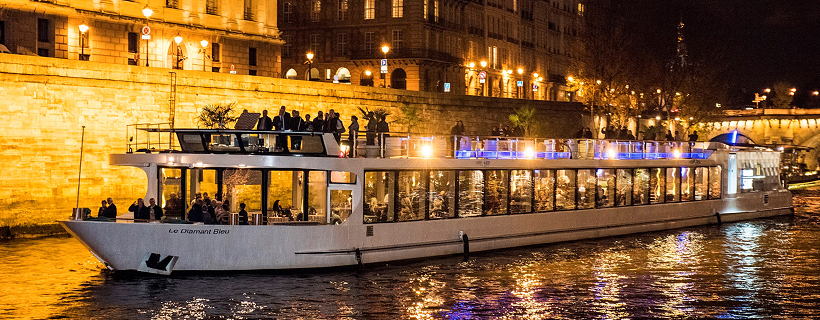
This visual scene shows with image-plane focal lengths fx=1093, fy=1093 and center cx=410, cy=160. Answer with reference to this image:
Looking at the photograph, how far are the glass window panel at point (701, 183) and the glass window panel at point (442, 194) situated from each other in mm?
10695

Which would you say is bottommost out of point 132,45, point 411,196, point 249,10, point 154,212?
point 154,212

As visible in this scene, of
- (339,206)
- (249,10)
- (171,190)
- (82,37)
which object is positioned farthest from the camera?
(249,10)

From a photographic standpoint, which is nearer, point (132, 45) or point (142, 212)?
point (142, 212)

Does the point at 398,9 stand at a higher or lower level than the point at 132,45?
higher

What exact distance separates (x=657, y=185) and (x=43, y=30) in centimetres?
2686

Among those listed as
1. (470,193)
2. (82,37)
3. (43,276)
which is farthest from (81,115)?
(82,37)

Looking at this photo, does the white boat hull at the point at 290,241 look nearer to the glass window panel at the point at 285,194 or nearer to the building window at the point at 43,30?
the glass window panel at the point at 285,194

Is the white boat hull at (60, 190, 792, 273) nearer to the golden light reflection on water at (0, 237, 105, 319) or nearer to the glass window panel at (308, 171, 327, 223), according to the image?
the glass window panel at (308, 171, 327, 223)

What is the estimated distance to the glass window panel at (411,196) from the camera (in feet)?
67.4

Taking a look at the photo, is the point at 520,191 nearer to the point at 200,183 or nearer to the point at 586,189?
the point at 586,189

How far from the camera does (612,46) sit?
54938 millimetres

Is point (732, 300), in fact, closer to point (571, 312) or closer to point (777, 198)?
point (571, 312)

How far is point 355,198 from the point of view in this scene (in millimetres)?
19469

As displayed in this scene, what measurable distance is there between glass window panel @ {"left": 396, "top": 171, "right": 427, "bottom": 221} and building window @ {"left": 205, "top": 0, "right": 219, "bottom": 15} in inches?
1284
